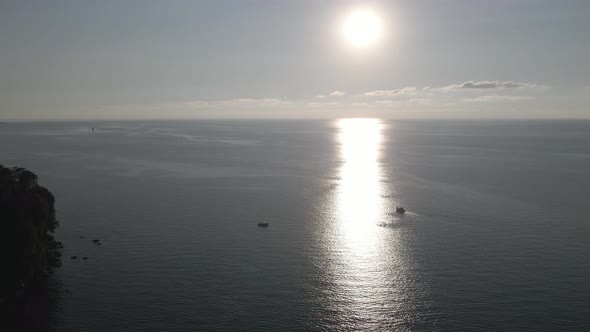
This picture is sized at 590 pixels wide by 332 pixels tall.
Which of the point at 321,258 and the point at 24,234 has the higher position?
the point at 24,234

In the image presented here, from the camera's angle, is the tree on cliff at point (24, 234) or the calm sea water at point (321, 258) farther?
the tree on cliff at point (24, 234)

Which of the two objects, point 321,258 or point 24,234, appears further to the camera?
point 321,258

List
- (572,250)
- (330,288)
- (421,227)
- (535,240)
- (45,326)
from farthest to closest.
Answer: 1. (421,227)
2. (535,240)
3. (572,250)
4. (330,288)
5. (45,326)

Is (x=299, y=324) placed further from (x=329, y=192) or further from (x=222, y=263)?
(x=329, y=192)

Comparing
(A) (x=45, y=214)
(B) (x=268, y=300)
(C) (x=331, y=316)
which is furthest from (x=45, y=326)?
(C) (x=331, y=316)

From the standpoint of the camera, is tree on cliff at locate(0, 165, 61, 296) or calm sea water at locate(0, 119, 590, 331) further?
tree on cliff at locate(0, 165, 61, 296)

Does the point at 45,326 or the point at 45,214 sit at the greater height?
the point at 45,214

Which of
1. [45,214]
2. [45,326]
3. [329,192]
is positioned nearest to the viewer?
[45,326]

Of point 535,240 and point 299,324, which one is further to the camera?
point 535,240
